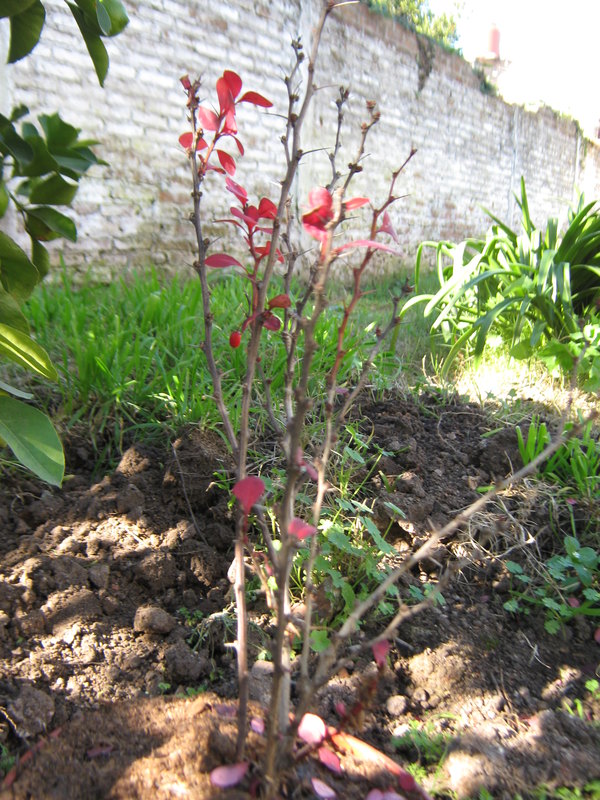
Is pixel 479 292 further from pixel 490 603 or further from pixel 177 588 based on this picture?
pixel 177 588

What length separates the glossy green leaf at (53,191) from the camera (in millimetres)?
1602

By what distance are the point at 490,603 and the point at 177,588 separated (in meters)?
0.83

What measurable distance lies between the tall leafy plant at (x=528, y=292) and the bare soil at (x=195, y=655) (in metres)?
1.06

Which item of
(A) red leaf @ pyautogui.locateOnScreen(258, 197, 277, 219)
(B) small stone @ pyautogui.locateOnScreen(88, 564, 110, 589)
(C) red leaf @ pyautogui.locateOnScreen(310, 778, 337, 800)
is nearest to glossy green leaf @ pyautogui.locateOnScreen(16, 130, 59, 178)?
(A) red leaf @ pyautogui.locateOnScreen(258, 197, 277, 219)

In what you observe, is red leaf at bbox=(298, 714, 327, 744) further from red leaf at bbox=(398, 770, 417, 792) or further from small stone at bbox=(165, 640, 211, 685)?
small stone at bbox=(165, 640, 211, 685)

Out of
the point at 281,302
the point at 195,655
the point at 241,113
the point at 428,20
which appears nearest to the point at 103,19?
the point at 281,302

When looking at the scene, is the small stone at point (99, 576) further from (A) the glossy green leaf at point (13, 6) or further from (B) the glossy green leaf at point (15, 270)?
(A) the glossy green leaf at point (13, 6)

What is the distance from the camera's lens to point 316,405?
217 cm

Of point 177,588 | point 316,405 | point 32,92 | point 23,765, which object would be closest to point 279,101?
point 32,92

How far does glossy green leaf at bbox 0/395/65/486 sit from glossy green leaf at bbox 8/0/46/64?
0.78m

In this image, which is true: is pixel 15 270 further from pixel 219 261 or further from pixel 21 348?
pixel 219 261

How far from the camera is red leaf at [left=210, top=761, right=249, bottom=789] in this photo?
2.74ft

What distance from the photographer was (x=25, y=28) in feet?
4.48

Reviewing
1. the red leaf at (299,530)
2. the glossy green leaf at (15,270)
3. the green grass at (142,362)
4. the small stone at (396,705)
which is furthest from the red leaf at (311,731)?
the glossy green leaf at (15,270)
